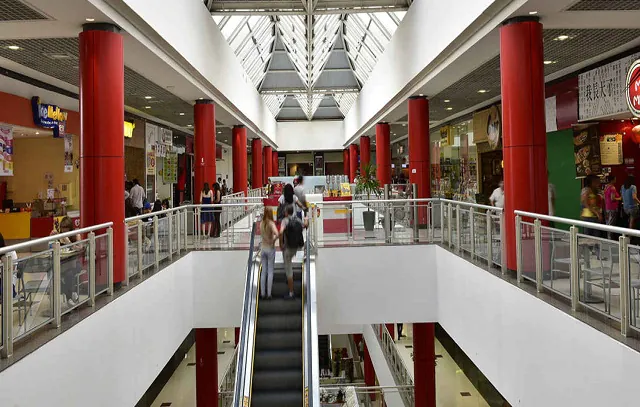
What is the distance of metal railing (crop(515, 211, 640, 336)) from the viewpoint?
4637 mm

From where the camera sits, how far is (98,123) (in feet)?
25.9

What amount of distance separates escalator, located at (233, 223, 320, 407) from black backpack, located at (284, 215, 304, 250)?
2.40 feet

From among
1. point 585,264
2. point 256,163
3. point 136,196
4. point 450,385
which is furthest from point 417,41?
point 256,163

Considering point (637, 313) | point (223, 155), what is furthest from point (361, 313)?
point (223, 155)

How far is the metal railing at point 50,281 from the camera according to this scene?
4.62 meters

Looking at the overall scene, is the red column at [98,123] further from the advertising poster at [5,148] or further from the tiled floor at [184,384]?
the tiled floor at [184,384]

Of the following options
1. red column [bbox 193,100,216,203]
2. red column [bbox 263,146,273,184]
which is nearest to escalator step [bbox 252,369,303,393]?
red column [bbox 193,100,216,203]

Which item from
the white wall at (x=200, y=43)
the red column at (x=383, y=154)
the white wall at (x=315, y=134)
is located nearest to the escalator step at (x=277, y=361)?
the white wall at (x=200, y=43)

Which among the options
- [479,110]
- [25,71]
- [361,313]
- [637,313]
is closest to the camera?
[637,313]

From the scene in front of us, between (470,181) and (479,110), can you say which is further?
(470,181)

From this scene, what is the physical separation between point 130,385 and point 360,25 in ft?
58.2

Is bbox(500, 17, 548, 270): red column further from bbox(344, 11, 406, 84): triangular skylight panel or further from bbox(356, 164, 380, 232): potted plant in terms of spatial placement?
bbox(344, 11, 406, 84): triangular skylight panel

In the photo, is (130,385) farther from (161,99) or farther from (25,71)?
(161,99)

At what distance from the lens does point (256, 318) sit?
9617 millimetres
